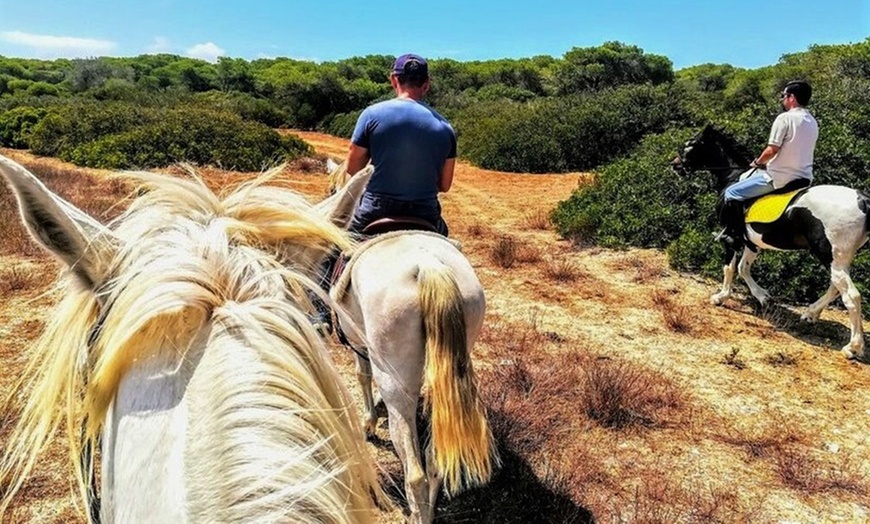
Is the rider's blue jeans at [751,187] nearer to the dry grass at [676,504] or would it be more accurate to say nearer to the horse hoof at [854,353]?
the horse hoof at [854,353]

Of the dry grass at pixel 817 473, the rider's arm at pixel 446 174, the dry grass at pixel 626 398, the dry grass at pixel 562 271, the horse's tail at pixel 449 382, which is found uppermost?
the rider's arm at pixel 446 174

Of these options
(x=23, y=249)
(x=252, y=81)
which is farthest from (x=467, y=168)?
(x=252, y=81)

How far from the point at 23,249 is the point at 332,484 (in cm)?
804

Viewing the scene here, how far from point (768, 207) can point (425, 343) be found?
4.59 m

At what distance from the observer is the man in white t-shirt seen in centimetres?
513

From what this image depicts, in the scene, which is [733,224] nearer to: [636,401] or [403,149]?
[636,401]

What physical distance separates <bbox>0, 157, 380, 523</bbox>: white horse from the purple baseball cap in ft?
7.42

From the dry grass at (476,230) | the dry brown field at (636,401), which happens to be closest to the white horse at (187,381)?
the dry brown field at (636,401)

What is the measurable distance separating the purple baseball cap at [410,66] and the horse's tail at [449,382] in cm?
133

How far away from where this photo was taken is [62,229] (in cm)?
99

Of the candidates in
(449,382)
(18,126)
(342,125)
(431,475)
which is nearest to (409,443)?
(431,475)

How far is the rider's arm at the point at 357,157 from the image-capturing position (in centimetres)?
325

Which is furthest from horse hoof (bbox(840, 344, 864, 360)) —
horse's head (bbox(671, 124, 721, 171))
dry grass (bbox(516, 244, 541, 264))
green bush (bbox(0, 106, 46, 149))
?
green bush (bbox(0, 106, 46, 149))

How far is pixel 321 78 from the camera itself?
31828 millimetres
